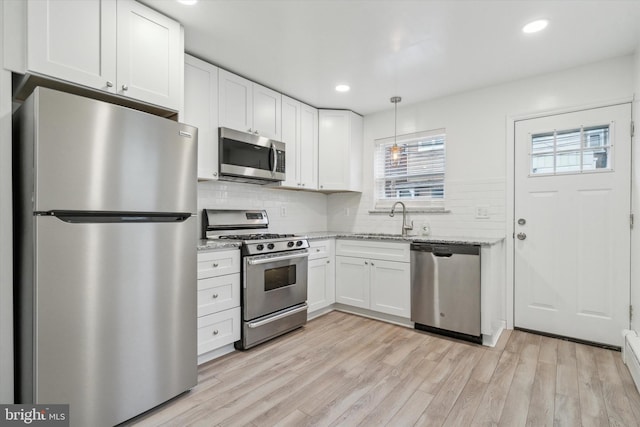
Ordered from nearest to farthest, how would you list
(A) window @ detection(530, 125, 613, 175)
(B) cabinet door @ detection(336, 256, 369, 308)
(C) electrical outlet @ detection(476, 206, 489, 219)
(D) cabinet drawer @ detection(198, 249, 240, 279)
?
(D) cabinet drawer @ detection(198, 249, 240, 279) < (A) window @ detection(530, 125, 613, 175) < (C) electrical outlet @ detection(476, 206, 489, 219) < (B) cabinet door @ detection(336, 256, 369, 308)

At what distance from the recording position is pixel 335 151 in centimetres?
400

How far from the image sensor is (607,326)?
2.74 meters

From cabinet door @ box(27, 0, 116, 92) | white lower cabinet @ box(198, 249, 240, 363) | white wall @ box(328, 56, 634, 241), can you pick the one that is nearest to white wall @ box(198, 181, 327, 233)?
white lower cabinet @ box(198, 249, 240, 363)

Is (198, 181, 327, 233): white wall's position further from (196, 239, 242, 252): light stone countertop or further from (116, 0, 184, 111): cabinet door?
(116, 0, 184, 111): cabinet door

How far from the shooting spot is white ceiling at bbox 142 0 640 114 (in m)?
2.10

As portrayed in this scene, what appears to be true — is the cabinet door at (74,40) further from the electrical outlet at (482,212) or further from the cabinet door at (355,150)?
the electrical outlet at (482,212)

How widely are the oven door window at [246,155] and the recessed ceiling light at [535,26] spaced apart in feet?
7.52

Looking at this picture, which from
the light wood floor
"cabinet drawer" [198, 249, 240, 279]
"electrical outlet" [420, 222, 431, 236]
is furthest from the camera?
"electrical outlet" [420, 222, 431, 236]

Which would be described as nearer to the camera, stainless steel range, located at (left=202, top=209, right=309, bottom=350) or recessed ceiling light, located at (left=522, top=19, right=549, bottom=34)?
recessed ceiling light, located at (left=522, top=19, right=549, bottom=34)

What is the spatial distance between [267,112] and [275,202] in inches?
40.7

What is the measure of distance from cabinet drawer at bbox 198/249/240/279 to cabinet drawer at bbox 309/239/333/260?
0.98m

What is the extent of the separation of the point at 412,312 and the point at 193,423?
214cm
